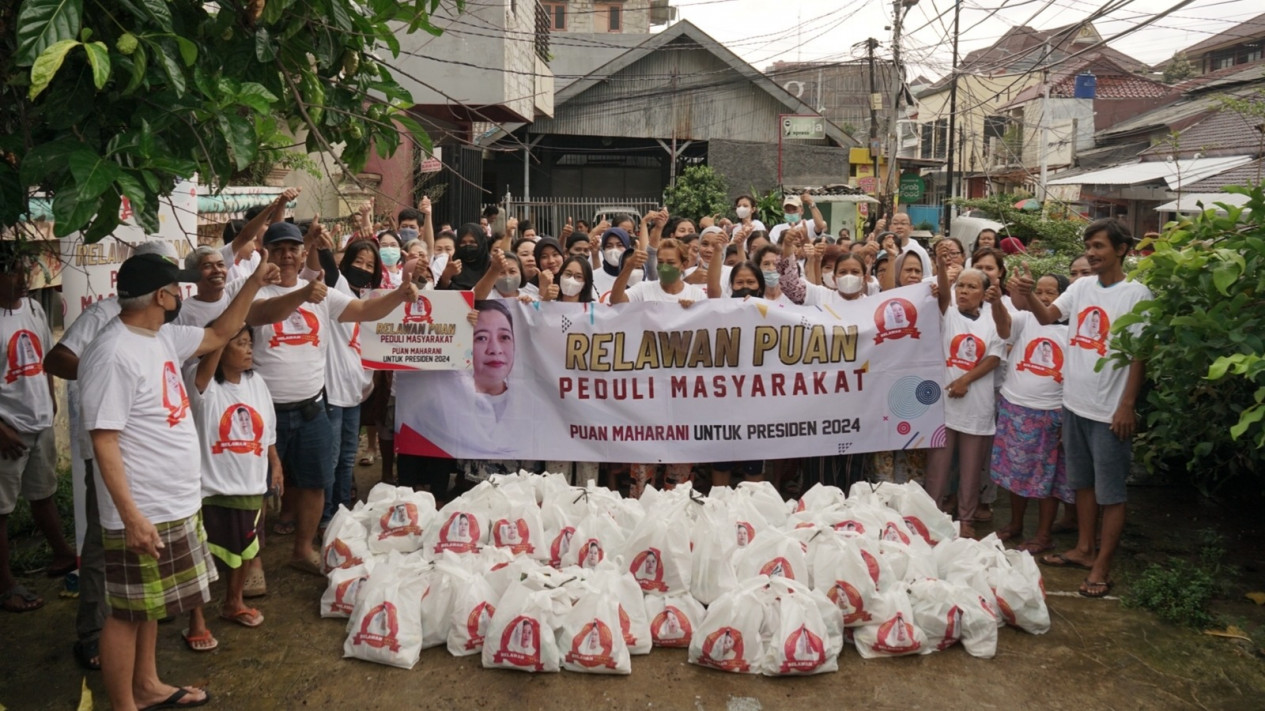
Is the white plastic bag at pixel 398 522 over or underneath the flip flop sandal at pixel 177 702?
over

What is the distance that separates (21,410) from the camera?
514cm

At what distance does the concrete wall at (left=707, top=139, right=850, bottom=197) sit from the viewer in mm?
27969

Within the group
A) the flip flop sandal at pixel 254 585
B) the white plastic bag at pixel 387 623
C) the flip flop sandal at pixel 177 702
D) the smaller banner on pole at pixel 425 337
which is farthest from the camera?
the smaller banner on pole at pixel 425 337

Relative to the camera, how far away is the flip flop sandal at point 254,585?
5246mm

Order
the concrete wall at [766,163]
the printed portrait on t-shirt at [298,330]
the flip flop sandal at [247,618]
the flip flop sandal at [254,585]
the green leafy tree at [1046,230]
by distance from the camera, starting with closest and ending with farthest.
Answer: the flip flop sandal at [247,618], the flip flop sandal at [254,585], the printed portrait on t-shirt at [298,330], the green leafy tree at [1046,230], the concrete wall at [766,163]

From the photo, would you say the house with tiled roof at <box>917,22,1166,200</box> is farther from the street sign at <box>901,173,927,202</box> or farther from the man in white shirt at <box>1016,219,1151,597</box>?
the man in white shirt at <box>1016,219,1151,597</box>

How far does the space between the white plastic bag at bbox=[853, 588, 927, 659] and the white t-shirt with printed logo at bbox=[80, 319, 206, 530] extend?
2946 mm

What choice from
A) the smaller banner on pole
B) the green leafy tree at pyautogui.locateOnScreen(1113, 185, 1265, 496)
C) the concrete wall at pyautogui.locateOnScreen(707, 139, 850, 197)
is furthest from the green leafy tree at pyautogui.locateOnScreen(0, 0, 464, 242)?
the concrete wall at pyautogui.locateOnScreen(707, 139, 850, 197)

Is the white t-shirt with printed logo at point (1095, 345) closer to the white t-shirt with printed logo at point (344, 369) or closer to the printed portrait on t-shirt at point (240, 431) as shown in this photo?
the white t-shirt with printed logo at point (344, 369)

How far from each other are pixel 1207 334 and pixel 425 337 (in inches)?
172

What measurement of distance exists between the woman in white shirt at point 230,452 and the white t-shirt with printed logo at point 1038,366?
4.27 meters

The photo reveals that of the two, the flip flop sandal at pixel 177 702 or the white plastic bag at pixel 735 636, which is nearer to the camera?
the flip flop sandal at pixel 177 702

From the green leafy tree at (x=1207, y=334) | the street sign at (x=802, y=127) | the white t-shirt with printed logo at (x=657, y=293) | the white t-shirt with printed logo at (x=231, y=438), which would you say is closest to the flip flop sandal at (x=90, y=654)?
the white t-shirt with printed logo at (x=231, y=438)

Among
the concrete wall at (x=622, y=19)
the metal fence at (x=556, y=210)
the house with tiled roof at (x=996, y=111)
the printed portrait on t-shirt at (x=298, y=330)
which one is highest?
the concrete wall at (x=622, y=19)
